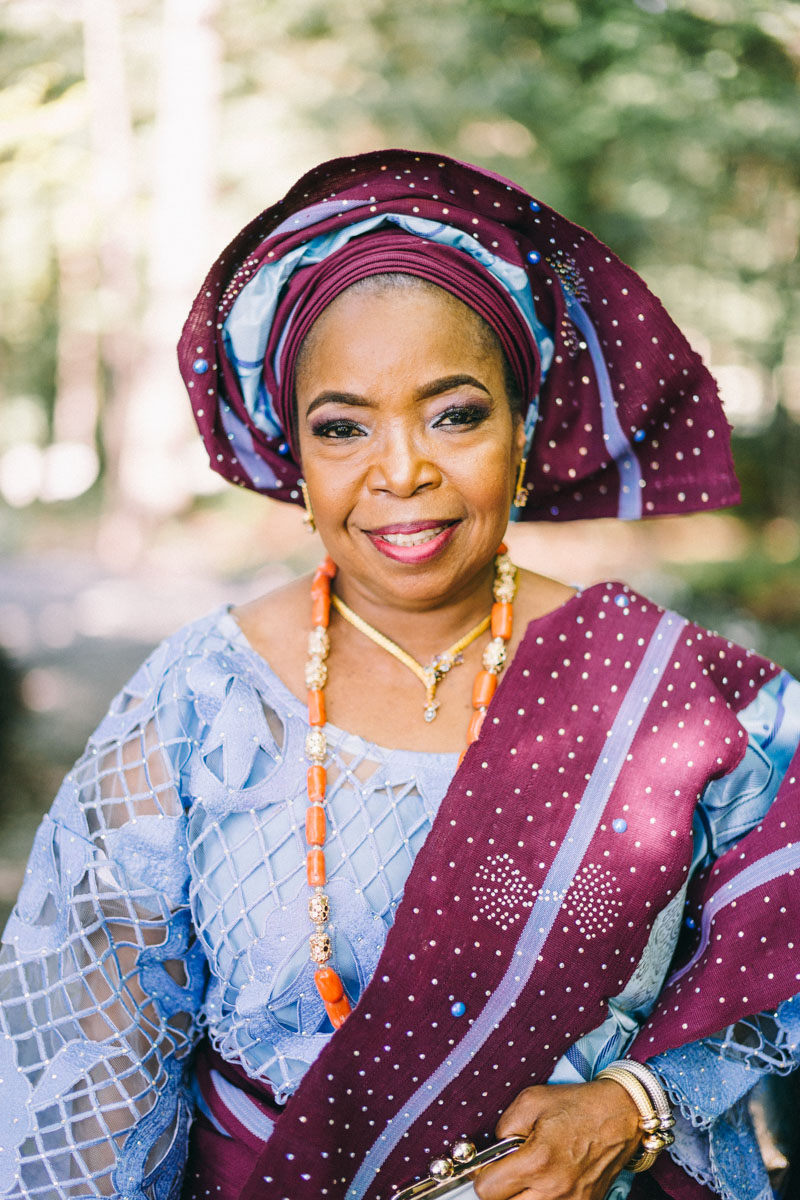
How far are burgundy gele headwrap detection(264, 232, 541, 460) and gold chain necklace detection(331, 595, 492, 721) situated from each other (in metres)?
0.44

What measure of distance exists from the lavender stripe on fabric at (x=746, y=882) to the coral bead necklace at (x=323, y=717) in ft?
1.70

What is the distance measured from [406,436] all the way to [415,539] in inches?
7.1

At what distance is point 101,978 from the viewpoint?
5.86ft

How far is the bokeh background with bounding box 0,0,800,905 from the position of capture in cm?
662

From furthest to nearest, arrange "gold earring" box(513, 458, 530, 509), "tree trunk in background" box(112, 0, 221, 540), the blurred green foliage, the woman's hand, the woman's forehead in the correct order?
1. "tree trunk in background" box(112, 0, 221, 540)
2. the blurred green foliage
3. "gold earring" box(513, 458, 530, 509)
4. the woman's forehead
5. the woman's hand

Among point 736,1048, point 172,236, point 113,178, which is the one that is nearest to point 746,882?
point 736,1048

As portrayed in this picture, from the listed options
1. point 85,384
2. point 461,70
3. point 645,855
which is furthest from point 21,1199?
point 85,384

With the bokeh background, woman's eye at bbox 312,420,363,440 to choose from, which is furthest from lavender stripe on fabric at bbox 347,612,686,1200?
the bokeh background

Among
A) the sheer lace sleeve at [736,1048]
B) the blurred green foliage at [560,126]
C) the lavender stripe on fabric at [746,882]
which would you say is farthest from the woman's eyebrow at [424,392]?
the blurred green foliage at [560,126]

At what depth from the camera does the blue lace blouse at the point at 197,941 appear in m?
1.75

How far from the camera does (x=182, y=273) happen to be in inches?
379

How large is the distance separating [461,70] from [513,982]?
8677mm

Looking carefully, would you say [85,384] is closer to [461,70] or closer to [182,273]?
[182,273]

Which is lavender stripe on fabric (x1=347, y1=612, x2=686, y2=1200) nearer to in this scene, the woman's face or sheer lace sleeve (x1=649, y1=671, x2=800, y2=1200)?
sheer lace sleeve (x1=649, y1=671, x2=800, y2=1200)
